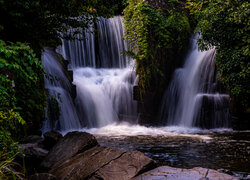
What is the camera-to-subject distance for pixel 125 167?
12.1 ft

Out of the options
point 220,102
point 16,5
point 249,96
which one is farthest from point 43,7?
point 220,102

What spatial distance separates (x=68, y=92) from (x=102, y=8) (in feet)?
17.9

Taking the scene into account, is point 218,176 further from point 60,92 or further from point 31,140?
point 60,92

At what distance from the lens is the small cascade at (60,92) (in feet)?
31.0

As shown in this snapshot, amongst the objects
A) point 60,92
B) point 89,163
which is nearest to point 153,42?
point 60,92

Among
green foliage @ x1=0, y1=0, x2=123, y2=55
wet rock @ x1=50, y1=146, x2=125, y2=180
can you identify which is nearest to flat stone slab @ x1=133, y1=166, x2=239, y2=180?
wet rock @ x1=50, y1=146, x2=125, y2=180

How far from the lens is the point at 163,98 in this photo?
472 inches

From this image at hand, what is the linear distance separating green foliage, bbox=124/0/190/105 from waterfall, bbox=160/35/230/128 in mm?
686

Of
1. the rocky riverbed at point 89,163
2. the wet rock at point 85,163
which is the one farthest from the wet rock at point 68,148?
the wet rock at point 85,163

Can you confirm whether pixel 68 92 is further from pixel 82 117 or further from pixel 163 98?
pixel 163 98

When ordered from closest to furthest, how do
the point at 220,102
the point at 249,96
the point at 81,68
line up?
the point at 249,96 → the point at 220,102 → the point at 81,68

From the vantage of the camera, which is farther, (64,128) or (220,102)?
(220,102)

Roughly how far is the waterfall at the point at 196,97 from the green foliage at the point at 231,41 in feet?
4.84

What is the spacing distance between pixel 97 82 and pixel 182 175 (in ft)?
33.1
